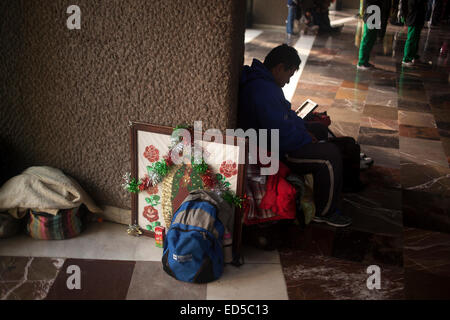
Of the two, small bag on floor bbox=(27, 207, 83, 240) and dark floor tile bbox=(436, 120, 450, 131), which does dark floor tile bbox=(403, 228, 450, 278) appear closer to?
small bag on floor bbox=(27, 207, 83, 240)

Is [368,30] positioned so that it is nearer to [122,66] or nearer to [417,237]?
[417,237]

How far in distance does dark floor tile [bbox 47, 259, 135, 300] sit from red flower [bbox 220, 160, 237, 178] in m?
0.75

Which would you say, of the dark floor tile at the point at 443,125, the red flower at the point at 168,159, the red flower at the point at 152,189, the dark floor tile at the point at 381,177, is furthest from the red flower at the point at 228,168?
the dark floor tile at the point at 443,125

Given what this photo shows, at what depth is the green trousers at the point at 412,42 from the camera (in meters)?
7.16

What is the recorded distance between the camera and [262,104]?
272 cm

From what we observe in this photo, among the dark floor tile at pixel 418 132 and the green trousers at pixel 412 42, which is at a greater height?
the green trousers at pixel 412 42

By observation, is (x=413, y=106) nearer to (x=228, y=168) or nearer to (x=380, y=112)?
(x=380, y=112)

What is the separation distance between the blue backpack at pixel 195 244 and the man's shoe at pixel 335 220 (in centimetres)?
93

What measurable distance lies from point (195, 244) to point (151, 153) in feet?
2.21

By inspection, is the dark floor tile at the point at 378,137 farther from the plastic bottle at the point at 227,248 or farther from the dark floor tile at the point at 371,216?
the plastic bottle at the point at 227,248
